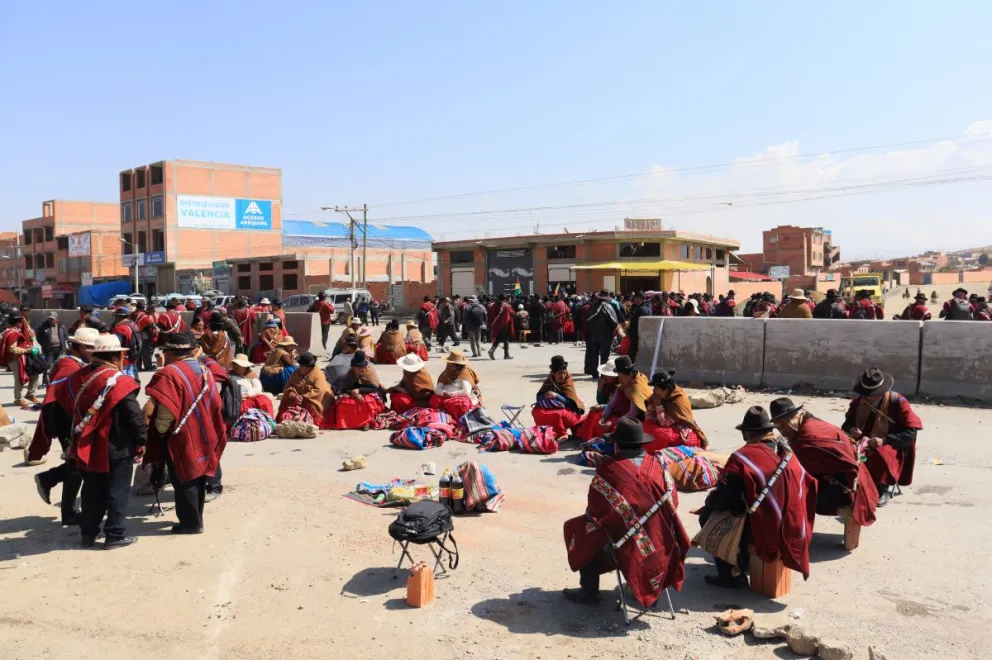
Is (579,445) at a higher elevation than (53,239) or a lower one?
lower

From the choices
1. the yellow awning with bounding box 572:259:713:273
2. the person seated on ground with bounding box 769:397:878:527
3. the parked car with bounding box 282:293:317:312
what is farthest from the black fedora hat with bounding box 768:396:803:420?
the parked car with bounding box 282:293:317:312

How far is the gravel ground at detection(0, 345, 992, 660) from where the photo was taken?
4.54 m

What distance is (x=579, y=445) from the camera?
945 cm

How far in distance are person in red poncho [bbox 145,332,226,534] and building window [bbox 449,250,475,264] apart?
133 ft

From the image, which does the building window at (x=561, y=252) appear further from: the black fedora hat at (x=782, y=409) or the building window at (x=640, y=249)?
the black fedora hat at (x=782, y=409)

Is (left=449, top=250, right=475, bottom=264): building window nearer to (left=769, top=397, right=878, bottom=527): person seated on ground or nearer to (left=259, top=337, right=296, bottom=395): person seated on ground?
(left=259, top=337, right=296, bottom=395): person seated on ground

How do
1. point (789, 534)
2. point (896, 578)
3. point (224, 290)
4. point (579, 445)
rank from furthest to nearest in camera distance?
1. point (224, 290)
2. point (579, 445)
3. point (896, 578)
4. point (789, 534)

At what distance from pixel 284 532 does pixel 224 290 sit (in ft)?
176

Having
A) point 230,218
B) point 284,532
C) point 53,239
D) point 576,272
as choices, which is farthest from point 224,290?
point 284,532

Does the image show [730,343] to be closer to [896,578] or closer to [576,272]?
[896,578]

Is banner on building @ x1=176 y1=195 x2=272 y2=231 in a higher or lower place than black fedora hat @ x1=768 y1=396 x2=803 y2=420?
higher

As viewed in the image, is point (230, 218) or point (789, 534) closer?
point (789, 534)

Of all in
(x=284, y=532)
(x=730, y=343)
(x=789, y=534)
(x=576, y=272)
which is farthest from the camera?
(x=576, y=272)

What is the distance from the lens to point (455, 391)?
34.1 ft
